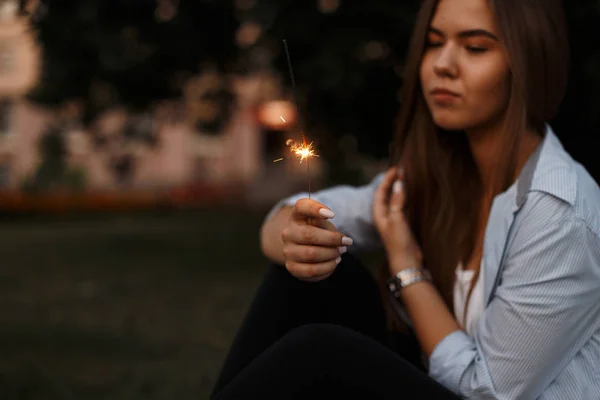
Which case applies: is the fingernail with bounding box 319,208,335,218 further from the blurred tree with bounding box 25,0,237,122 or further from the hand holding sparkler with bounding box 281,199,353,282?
the blurred tree with bounding box 25,0,237,122

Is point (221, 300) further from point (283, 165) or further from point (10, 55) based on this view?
point (10, 55)

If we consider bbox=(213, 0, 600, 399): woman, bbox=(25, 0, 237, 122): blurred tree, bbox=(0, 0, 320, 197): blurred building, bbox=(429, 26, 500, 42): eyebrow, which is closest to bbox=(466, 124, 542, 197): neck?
bbox=(213, 0, 600, 399): woman

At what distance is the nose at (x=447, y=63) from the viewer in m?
1.88

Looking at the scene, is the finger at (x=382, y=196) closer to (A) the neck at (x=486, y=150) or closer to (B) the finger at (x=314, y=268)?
(A) the neck at (x=486, y=150)

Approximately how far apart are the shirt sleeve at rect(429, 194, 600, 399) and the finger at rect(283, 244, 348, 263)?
382mm

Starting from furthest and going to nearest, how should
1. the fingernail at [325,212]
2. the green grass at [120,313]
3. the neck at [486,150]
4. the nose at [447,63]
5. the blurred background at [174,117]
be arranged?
1. the blurred background at [174,117]
2. the green grass at [120,313]
3. the neck at [486,150]
4. the nose at [447,63]
5. the fingernail at [325,212]

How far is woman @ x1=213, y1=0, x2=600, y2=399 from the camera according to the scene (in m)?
1.60

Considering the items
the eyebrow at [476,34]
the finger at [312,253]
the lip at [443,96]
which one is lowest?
the finger at [312,253]

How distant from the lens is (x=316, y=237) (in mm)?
1608

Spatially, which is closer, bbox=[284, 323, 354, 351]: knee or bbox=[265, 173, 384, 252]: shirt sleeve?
bbox=[284, 323, 354, 351]: knee

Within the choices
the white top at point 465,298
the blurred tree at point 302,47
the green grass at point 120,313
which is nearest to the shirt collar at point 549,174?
the white top at point 465,298

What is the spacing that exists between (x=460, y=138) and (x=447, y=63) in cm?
33

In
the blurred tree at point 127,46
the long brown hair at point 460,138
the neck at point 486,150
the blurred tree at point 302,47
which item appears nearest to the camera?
the long brown hair at point 460,138

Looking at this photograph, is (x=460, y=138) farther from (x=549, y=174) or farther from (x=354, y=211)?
(x=549, y=174)
